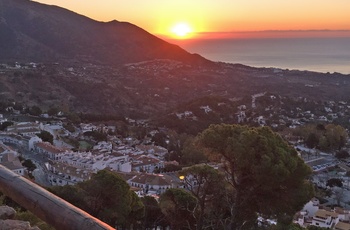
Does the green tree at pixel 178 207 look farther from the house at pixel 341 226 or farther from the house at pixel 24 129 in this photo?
the house at pixel 24 129

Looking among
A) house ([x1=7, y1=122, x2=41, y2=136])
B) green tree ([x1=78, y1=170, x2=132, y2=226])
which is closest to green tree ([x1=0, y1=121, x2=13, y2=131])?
house ([x1=7, y1=122, x2=41, y2=136])

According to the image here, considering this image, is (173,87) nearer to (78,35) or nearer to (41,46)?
(41,46)

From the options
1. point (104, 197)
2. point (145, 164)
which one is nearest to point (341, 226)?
point (104, 197)

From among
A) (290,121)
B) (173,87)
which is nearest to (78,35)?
(173,87)

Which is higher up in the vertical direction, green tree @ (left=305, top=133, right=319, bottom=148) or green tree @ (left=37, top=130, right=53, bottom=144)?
green tree @ (left=305, top=133, right=319, bottom=148)

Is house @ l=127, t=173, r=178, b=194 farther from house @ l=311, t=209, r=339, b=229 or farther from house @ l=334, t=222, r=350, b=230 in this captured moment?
house @ l=334, t=222, r=350, b=230

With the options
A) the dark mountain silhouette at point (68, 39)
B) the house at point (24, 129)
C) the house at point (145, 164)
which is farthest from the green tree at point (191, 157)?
the dark mountain silhouette at point (68, 39)
